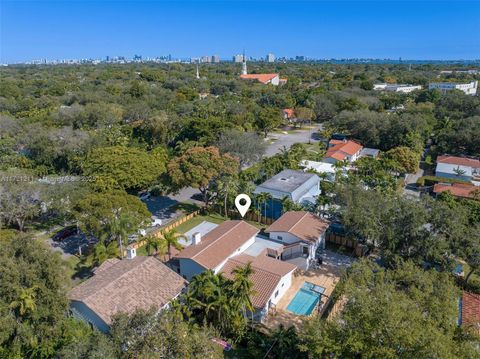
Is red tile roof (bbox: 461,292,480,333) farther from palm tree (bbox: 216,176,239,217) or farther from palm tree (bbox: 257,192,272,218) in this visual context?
palm tree (bbox: 216,176,239,217)

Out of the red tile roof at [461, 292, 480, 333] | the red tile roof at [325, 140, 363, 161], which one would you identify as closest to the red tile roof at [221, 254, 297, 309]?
the red tile roof at [461, 292, 480, 333]

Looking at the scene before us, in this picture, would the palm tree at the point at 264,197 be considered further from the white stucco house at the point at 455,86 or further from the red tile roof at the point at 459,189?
the white stucco house at the point at 455,86

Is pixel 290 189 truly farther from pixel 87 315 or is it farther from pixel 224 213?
pixel 87 315

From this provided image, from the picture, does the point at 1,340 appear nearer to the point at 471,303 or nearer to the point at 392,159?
the point at 471,303

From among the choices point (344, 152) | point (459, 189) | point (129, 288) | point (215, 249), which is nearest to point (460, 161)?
point (459, 189)

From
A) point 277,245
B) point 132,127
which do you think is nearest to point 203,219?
point 277,245

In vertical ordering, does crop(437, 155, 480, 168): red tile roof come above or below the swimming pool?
above

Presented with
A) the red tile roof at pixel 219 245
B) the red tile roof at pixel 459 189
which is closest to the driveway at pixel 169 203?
the red tile roof at pixel 219 245
